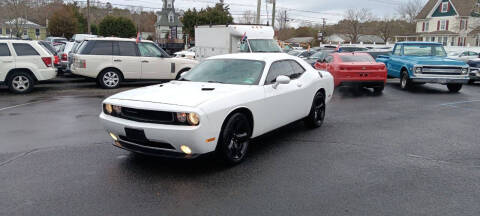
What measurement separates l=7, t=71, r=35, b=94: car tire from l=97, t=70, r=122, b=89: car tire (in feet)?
6.58

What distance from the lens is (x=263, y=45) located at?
17.0m

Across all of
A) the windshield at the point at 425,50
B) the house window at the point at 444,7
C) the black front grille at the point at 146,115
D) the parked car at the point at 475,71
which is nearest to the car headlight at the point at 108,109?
the black front grille at the point at 146,115

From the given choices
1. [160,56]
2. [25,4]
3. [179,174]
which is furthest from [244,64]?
[25,4]

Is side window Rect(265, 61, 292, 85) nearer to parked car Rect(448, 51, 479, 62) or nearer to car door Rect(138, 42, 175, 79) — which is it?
car door Rect(138, 42, 175, 79)

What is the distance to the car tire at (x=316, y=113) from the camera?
7.28m

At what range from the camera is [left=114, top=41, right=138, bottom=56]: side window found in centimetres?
1295

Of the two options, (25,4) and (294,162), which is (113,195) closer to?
(294,162)

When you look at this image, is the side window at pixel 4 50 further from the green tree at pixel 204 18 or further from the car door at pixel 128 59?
the green tree at pixel 204 18

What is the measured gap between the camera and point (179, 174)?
15.8ft

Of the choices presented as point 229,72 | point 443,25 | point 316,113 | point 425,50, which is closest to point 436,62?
point 425,50

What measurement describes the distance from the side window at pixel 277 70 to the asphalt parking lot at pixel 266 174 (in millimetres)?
1096

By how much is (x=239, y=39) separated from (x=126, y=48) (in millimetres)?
5832

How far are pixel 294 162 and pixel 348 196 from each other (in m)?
1.28

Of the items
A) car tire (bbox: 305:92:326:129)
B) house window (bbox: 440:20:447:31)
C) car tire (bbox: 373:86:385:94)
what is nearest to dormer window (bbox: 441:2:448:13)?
house window (bbox: 440:20:447:31)
